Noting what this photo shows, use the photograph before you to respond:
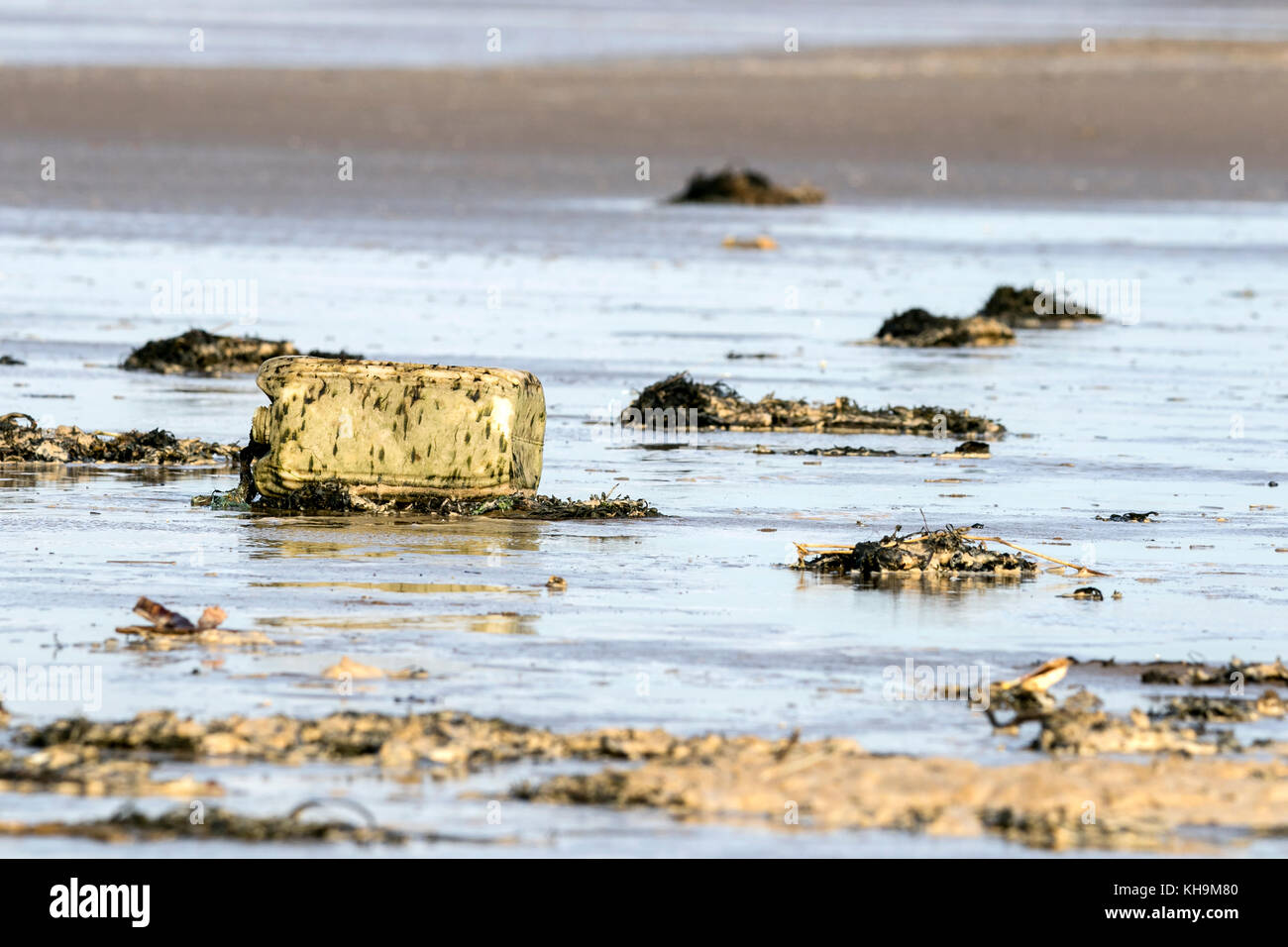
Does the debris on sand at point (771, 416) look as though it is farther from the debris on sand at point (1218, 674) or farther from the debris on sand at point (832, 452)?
the debris on sand at point (1218, 674)

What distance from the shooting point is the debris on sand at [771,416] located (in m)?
18.0

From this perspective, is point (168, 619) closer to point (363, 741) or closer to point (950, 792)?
point (363, 741)

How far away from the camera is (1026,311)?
2631cm

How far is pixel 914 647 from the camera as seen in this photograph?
34.3 feet

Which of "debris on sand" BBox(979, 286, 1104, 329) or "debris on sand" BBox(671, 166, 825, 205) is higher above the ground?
"debris on sand" BBox(671, 166, 825, 205)

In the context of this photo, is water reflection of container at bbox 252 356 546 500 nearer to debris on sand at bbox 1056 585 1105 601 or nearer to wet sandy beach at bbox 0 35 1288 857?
wet sandy beach at bbox 0 35 1288 857

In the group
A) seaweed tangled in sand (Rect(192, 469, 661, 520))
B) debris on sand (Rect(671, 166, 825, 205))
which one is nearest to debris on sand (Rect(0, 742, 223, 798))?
seaweed tangled in sand (Rect(192, 469, 661, 520))

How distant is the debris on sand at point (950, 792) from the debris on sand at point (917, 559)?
140 inches

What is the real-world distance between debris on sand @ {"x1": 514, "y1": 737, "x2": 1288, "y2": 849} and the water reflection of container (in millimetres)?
5394

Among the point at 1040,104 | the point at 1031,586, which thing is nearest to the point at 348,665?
the point at 1031,586

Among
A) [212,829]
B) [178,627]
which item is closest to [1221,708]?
[212,829]

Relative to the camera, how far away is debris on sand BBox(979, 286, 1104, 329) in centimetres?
2614

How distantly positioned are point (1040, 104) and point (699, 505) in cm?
4499
